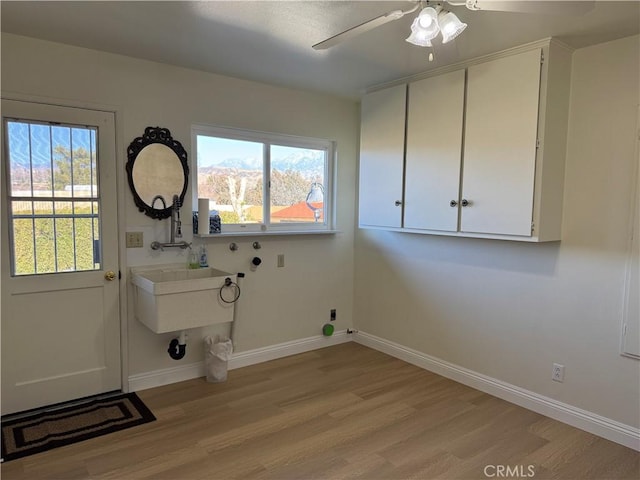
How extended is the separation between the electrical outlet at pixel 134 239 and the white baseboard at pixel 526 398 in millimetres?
2346

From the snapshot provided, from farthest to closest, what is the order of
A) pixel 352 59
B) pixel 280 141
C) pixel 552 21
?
pixel 280 141 → pixel 352 59 → pixel 552 21

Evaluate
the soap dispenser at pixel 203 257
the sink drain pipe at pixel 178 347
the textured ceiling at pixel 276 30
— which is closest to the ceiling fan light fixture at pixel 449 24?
the textured ceiling at pixel 276 30

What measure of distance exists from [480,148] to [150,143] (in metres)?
2.33

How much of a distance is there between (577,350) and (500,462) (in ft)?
3.05

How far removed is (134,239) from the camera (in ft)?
10.2

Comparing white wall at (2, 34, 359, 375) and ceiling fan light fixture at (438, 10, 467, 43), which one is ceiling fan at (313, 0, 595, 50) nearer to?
ceiling fan light fixture at (438, 10, 467, 43)

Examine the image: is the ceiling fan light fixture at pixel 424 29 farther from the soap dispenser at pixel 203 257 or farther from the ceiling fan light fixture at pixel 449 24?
the soap dispenser at pixel 203 257

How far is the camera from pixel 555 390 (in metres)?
2.90

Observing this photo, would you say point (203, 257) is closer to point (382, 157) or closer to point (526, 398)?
point (382, 157)

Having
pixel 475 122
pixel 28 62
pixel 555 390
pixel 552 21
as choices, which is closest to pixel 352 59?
pixel 475 122

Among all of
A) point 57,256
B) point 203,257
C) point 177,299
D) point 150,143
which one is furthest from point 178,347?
point 150,143

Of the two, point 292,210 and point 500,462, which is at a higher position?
point 292,210

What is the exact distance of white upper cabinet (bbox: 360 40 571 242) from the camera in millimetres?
2654

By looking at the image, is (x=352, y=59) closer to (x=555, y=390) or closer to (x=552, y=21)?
(x=552, y=21)
